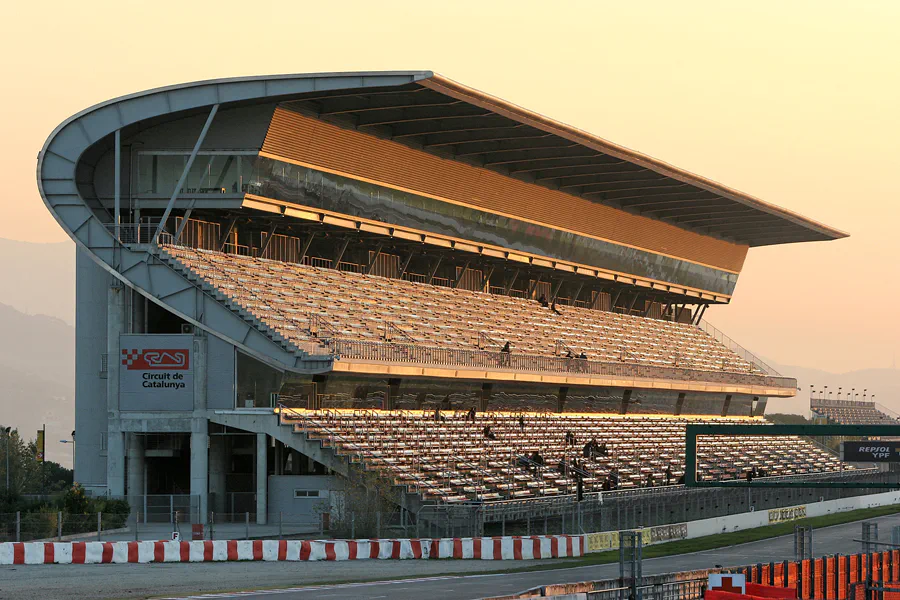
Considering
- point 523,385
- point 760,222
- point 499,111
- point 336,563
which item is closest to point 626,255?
point 760,222

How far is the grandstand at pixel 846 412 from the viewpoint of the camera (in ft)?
438

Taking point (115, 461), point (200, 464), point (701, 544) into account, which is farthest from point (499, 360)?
point (115, 461)

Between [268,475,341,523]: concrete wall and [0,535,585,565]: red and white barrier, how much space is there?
7863 millimetres

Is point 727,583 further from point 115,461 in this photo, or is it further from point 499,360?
point 499,360

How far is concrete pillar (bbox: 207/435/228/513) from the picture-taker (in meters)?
49.0

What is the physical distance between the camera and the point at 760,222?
87.8m

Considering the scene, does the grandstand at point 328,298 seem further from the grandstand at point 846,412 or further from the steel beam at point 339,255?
the grandstand at point 846,412

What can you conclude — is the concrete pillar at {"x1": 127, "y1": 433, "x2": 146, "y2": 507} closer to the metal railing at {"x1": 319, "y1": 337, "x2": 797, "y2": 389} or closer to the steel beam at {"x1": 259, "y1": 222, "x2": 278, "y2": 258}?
the metal railing at {"x1": 319, "y1": 337, "x2": 797, "y2": 389}

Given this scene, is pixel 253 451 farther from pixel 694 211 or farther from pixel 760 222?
pixel 760 222

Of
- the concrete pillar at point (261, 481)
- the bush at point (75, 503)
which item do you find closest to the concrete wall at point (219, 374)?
the concrete pillar at point (261, 481)

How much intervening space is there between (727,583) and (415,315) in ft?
115

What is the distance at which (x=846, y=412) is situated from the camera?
140 metres

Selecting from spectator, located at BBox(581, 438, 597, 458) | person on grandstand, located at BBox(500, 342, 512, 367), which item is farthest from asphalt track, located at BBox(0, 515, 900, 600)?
person on grandstand, located at BBox(500, 342, 512, 367)

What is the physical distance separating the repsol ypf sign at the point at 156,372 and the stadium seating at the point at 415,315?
277cm
